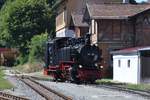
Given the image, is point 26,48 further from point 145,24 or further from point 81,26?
point 145,24

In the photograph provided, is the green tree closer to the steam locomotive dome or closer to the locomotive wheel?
the locomotive wheel

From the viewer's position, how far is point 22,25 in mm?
88562

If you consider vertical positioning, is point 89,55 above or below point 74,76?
above

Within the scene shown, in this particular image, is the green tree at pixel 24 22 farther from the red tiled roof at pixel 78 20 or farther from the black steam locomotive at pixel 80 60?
the black steam locomotive at pixel 80 60

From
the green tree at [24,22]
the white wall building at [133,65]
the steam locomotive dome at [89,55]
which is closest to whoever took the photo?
the steam locomotive dome at [89,55]

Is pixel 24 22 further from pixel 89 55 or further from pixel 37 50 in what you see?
pixel 89 55

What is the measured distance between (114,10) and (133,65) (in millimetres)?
13018

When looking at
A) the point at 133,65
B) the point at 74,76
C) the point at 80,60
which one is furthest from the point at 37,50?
the point at 80,60

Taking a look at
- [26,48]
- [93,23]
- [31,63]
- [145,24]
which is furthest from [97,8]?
[26,48]

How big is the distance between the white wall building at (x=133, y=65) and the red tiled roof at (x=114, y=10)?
6123 millimetres

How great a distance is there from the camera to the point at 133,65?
39.7 metres

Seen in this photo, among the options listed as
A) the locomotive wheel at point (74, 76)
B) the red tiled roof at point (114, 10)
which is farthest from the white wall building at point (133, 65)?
the red tiled roof at point (114, 10)

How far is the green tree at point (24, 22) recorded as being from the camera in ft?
291

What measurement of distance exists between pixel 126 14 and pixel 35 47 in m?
26.2
